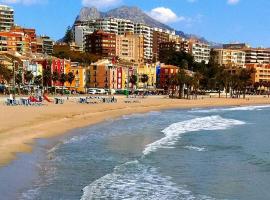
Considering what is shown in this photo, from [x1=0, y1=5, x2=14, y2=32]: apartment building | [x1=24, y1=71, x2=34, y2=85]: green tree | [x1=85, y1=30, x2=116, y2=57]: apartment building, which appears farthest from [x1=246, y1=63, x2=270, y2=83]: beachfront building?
[x1=24, y1=71, x2=34, y2=85]: green tree

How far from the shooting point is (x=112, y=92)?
104 m

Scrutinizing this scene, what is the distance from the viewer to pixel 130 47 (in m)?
171

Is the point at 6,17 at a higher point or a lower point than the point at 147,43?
higher

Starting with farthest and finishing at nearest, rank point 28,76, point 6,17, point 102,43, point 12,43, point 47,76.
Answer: point 102,43 < point 6,17 < point 12,43 < point 47,76 < point 28,76

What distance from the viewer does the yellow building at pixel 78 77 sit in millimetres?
106981

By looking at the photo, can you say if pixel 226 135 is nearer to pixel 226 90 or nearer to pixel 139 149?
pixel 139 149

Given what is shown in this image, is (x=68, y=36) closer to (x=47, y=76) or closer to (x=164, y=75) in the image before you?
(x=164, y=75)

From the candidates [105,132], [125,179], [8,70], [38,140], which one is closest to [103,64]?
[8,70]

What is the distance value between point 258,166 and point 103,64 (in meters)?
92.7

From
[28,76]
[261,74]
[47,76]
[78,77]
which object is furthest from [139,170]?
[261,74]

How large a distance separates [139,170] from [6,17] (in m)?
149

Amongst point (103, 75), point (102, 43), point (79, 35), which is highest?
point (79, 35)

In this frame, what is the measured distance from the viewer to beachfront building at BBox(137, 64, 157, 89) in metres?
Result: 123

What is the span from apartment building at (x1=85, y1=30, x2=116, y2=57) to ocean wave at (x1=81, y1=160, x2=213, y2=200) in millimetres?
143302
